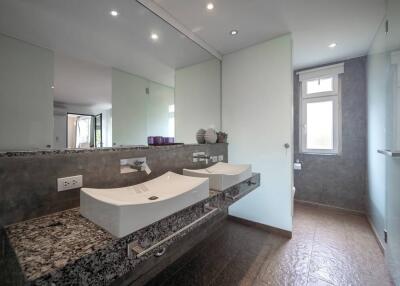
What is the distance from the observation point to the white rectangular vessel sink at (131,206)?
2.43 feet

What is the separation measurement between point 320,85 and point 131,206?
3691mm

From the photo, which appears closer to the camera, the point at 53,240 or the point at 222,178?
the point at 53,240

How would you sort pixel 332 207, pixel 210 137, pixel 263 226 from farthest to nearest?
pixel 332 207 → pixel 263 226 → pixel 210 137

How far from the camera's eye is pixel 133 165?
137 centimetres

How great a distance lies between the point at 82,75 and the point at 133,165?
700mm

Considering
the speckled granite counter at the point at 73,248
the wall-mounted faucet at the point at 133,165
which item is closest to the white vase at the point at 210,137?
the wall-mounted faucet at the point at 133,165

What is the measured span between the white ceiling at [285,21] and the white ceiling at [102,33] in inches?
10.6

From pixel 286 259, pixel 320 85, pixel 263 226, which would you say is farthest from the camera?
pixel 320 85

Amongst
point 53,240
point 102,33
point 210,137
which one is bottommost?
point 53,240

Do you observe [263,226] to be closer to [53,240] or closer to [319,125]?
[319,125]

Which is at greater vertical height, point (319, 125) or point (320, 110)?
point (320, 110)

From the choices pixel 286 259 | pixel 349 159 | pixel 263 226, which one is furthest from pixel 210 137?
pixel 349 159

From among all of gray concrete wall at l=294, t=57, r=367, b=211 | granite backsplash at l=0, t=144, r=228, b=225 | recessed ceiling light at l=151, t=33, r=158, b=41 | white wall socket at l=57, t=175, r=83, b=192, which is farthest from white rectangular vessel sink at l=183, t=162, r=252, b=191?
gray concrete wall at l=294, t=57, r=367, b=211

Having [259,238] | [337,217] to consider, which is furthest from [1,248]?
[337,217]
